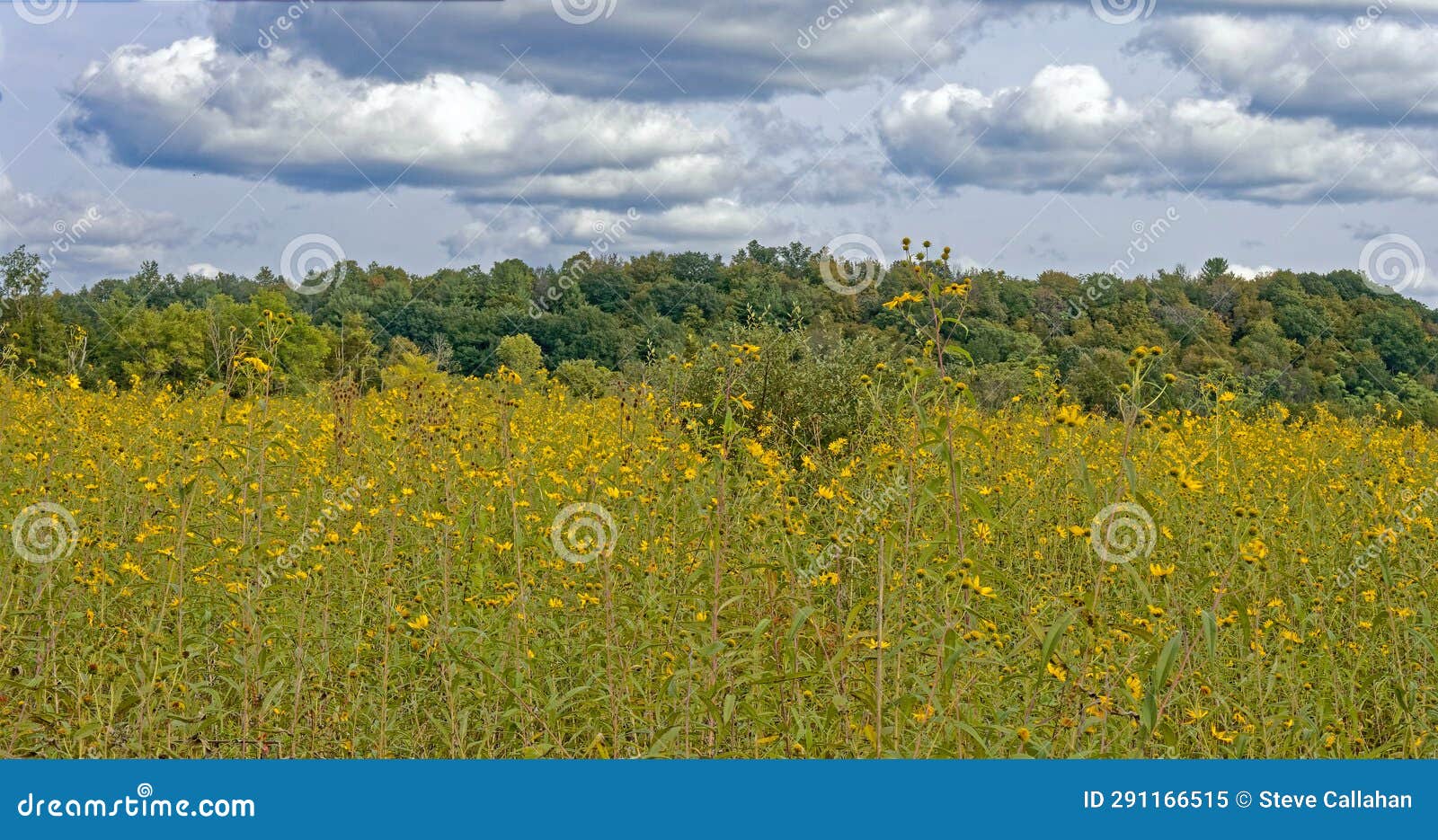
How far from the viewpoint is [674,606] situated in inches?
155

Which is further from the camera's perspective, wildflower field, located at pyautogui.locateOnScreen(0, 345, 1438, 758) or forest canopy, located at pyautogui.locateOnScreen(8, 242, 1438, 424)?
forest canopy, located at pyautogui.locateOnScreen(8, 242, 1438, 424)

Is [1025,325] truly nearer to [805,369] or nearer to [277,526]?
[805,369]

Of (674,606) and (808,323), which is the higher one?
(808,323)

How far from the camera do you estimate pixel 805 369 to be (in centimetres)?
866

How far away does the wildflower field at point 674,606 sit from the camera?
3.14 meters

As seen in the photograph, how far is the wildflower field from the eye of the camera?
314cm

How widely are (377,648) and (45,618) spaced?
1596 millimetres

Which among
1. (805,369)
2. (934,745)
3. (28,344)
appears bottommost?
(934,745)

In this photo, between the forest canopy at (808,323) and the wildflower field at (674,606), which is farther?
the forest canopy at (808,323)

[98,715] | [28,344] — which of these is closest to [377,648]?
[98,715]

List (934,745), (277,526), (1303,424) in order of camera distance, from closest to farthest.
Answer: (934,745), (277,526), (1303,424)

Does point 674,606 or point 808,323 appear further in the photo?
point 808,323

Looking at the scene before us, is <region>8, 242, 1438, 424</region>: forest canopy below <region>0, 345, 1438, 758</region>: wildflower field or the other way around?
the other way around

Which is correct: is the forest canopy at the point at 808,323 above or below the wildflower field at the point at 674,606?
above
